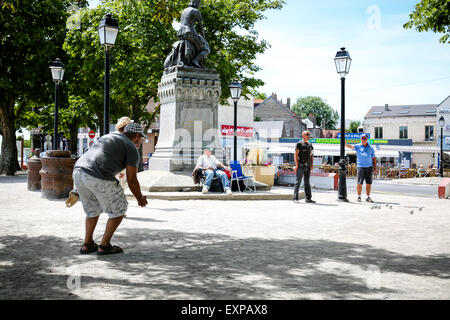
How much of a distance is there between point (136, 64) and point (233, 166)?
34.5 ft

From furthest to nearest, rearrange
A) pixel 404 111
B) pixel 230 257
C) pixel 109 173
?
1. pixel 404 111
2. pixel 230 257
3. pixel 109 173

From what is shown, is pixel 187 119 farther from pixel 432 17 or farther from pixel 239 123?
pixel 239 123

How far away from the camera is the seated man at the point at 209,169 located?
40.6 ft

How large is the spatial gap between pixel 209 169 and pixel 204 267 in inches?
310

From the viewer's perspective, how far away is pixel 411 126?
194 ft

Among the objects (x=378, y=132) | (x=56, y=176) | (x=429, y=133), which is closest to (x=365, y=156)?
(x=56, y=176)

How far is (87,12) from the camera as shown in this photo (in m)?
24.7

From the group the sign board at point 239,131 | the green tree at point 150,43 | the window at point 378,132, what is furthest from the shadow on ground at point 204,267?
the window at point 378,132

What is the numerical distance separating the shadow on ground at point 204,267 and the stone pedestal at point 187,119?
7271mm

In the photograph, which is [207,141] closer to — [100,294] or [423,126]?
[100,294]

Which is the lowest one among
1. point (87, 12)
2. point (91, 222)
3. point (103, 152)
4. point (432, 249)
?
point (432, 249)

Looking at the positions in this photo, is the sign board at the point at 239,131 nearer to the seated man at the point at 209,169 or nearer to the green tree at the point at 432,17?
the seated man at the point at 209,169

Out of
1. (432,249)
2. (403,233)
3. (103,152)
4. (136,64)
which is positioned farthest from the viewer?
(136,64)
